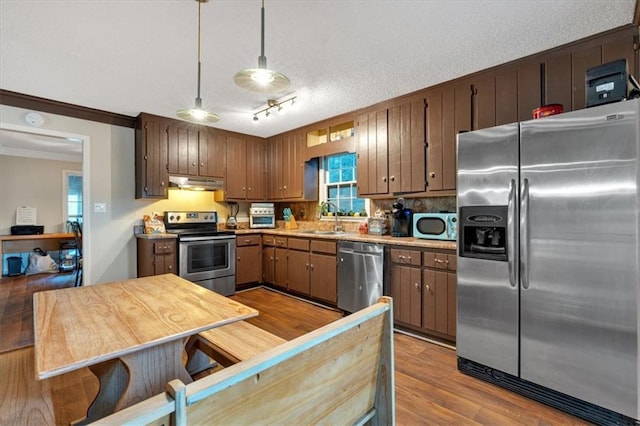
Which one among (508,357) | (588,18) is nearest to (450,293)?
(508,357)

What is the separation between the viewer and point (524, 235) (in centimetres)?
204

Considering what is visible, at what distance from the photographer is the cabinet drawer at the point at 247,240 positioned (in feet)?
14.9

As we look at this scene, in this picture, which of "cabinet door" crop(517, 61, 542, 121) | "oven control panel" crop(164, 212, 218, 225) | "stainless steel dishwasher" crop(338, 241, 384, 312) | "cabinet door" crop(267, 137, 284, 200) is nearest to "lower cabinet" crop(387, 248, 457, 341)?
"stainless steel dishwasher" crop(338, 241, 384, 312)

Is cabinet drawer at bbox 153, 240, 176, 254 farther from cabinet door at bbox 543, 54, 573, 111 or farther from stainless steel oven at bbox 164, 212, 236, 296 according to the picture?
cabinet door at bbox 543, 54, 573, 111

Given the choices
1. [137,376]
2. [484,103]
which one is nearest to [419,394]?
[137,376]

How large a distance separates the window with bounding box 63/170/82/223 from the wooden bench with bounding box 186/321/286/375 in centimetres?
660

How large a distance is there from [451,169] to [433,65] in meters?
0.96

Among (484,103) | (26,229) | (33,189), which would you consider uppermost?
(484,103)

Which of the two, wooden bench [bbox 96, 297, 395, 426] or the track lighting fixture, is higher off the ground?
the track lighting fixture

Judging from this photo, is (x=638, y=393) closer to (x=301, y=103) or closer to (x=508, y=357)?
(x=508, y=357)

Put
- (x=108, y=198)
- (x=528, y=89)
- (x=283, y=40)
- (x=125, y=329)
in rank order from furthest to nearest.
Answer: (x=108, y=198) → (x=528, y=89) → (x=283, y=40) → (x=125, y=329)

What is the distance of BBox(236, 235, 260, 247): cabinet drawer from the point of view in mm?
4527

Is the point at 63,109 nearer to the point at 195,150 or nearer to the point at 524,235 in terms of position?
the point at 195,150

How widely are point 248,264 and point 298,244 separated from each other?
963 millimetres
